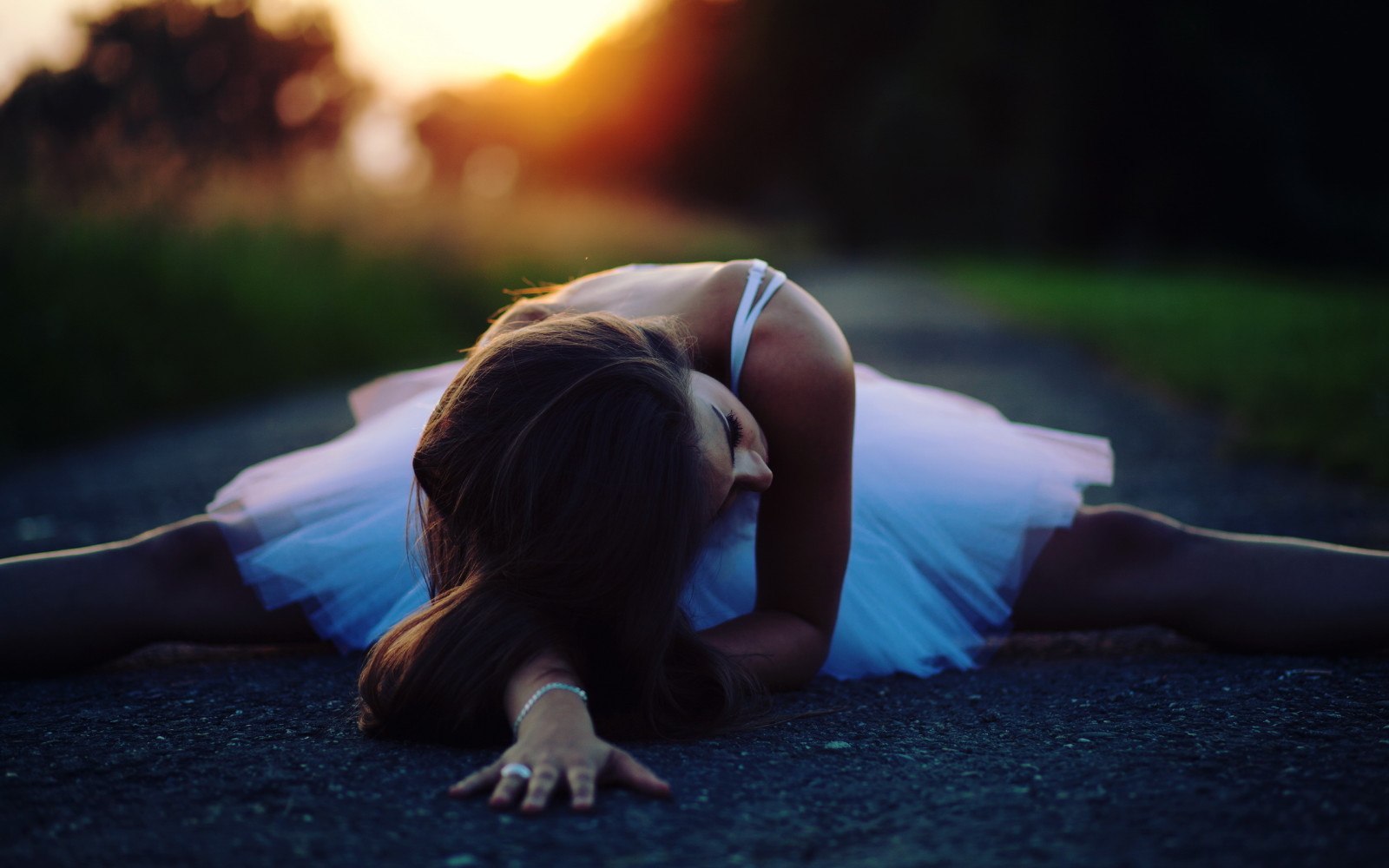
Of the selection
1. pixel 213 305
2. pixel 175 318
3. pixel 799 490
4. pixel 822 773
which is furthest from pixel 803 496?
pixel 213 305

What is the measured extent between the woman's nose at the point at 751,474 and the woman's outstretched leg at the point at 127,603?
980mm

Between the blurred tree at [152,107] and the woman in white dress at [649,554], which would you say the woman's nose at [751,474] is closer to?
the woman in white dress at [649,554]

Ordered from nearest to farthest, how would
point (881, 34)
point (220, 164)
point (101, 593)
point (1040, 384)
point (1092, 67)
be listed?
1. point (101, 593)
2. point (1040, 384)
3. point (220, 164)
4. point (1092, 67)
5. point (881, 34)

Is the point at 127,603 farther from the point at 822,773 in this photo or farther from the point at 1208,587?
the point at 1208,587

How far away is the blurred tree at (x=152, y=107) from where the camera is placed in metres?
5.98

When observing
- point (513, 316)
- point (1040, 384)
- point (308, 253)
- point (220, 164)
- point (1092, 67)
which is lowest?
point (1040, 384)

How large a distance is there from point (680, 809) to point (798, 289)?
1.01m

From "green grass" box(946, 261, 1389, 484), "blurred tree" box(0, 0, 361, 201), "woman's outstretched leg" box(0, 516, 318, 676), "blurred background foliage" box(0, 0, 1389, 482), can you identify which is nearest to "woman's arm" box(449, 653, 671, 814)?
"woman's outstretched leg" box(0, 516, 318, 676)

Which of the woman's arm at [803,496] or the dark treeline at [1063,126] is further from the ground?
the dark treeline at [1063,126]

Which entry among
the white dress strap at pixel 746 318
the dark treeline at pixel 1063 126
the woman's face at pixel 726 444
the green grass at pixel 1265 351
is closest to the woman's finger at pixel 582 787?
the woman's face at pixel 726 444

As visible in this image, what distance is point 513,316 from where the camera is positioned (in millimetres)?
1966

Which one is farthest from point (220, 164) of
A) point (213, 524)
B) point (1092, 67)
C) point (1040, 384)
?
point (1092, 67)

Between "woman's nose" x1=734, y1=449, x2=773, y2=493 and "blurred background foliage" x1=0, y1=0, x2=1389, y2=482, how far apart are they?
2.82 m

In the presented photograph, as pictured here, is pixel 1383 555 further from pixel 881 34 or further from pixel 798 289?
pixel 881 34
